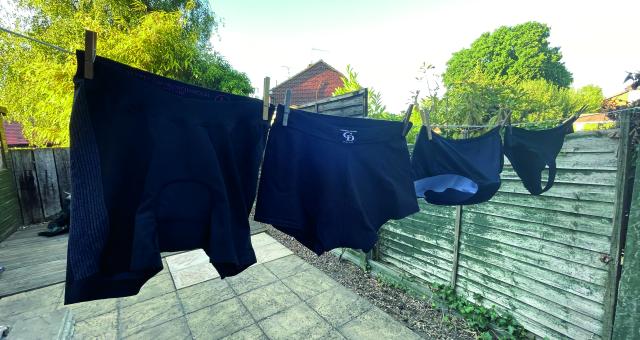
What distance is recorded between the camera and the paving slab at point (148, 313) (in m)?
2.44

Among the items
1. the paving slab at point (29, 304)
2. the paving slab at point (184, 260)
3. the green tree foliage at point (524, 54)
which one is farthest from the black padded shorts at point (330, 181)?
the green tree foliage at point (524, 54)

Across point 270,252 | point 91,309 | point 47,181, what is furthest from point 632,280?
point 47,181

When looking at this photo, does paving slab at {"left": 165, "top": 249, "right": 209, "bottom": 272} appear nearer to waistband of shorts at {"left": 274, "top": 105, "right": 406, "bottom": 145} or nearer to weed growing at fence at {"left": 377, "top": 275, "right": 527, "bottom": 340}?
weed growing at fence at {"left": 377, "top": 275, "right": 527, "bottom": 340}

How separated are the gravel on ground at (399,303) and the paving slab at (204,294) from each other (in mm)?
1285

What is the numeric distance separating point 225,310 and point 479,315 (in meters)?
2.60

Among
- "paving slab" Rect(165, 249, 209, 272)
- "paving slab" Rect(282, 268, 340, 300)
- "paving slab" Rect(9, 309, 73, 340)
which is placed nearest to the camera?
"paving slab" Rect(9, 309, 73, 340)

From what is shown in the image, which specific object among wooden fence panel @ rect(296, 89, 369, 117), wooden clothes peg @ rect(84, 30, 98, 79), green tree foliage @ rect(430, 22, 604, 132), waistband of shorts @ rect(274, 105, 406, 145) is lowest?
waistband of shorts @ rect(274, 105, 406, 145)

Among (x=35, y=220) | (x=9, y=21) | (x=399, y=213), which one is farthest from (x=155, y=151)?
(x=9, y=21)

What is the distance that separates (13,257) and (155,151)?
4925 mm

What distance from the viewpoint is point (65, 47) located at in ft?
18.3

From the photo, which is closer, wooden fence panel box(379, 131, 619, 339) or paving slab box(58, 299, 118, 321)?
wooden fence panel box(379, 131, 619, 339)

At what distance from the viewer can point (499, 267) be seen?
2.41 meters

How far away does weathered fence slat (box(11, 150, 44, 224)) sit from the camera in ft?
17.3

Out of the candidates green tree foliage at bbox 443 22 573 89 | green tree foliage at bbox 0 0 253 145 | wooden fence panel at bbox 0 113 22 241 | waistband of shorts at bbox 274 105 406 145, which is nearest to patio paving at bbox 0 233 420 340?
waistband of shorts at bbox 274 105 406 145
